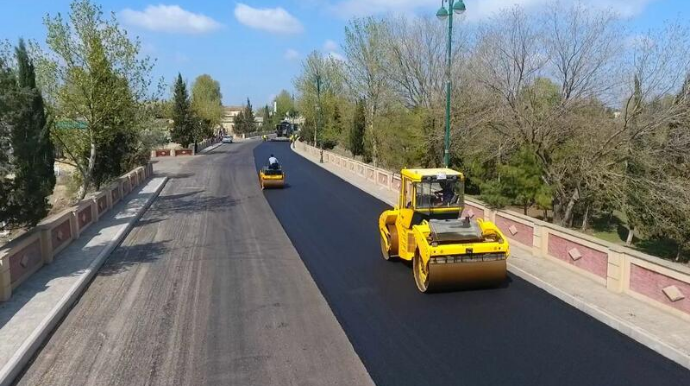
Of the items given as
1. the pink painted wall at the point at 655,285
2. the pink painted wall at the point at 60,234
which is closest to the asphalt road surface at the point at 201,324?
the pink painted wall at the point at 60,234

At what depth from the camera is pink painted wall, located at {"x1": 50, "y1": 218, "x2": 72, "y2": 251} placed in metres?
13.3

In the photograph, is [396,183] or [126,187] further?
[396,183]

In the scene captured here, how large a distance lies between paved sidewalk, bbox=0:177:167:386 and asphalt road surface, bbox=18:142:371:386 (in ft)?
0.67

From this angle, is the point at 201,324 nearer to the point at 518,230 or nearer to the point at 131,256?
the point at 131,256

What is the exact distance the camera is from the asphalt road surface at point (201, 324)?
7.10 metres

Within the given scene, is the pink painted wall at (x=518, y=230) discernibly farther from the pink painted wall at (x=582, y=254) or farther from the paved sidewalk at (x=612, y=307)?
the pink painted wall at (x=582, y=254)

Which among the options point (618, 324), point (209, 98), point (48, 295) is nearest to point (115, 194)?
point (48, 295)

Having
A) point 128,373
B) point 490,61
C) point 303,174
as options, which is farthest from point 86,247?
point 303,174

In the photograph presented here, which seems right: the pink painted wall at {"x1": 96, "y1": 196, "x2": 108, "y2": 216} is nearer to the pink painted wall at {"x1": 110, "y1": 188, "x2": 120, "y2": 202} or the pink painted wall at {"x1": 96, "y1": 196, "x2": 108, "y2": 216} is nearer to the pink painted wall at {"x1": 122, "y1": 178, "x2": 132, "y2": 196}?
the pink painted wall at {"x1": 110, "y1": 188, "x2": 120, "y2": 202}

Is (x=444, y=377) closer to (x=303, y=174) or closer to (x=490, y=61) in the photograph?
(x=490, y=61)

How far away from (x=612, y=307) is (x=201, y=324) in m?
6.81

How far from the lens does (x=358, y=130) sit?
51.2m

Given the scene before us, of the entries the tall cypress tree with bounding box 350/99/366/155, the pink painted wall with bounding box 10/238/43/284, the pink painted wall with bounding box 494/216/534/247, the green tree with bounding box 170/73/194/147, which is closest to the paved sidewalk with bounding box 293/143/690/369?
the pink painted wall with bounding box 494/216/534/247

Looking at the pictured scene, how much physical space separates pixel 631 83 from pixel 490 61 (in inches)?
208
